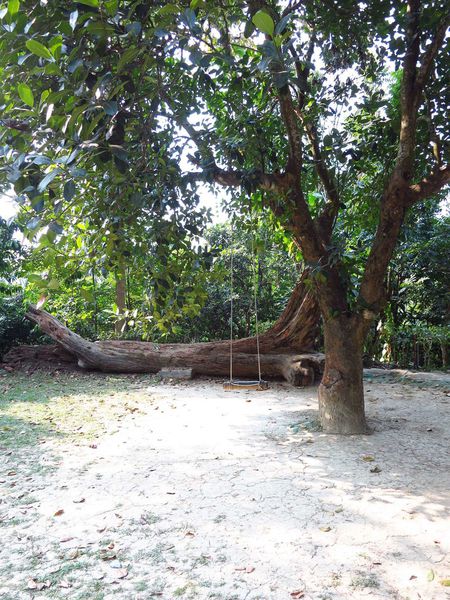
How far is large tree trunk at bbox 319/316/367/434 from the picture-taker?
3.85m

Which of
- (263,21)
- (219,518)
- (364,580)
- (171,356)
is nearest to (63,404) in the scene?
(171,356)

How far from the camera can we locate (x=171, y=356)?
7.61 metres

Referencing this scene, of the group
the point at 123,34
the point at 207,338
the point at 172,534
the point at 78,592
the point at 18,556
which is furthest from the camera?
the point at 207,338

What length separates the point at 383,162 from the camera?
4344mm

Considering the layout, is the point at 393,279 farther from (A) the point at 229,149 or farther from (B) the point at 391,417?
(A) the point at 229,149

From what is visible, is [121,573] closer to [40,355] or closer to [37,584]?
[37,584]

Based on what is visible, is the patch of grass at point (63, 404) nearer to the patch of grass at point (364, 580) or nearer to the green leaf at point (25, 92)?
the patch of grass at point (364, 580)

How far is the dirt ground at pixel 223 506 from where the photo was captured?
1934 mm

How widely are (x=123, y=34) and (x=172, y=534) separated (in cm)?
211

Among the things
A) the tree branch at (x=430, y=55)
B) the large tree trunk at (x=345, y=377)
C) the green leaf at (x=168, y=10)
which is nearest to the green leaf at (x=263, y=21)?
the green leaf at (x=168, y=10)

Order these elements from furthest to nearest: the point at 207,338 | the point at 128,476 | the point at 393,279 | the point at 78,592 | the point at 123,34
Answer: the point at 207,338 → the point at 393,279 → the point at 128,476 → the point at 78,592 → the point at 123,34

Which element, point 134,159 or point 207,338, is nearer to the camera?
point 134,159

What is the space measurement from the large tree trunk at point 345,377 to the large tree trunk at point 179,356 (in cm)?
269

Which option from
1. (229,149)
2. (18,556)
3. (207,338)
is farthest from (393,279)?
(18,556)
